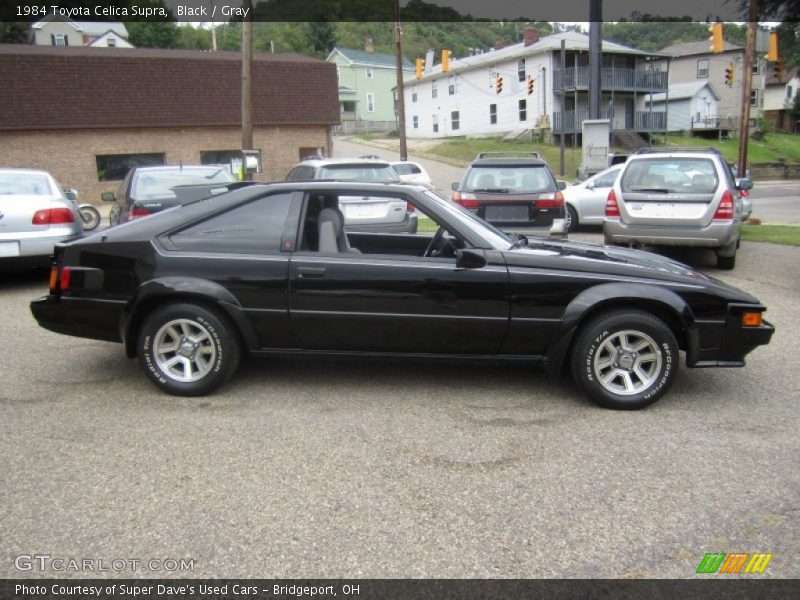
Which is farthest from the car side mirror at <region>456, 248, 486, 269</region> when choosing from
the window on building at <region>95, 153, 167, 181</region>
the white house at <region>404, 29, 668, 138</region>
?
the white house at <region>404, 29, 668, 138</region>

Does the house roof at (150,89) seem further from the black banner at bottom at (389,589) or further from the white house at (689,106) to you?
the white house at (689,106)

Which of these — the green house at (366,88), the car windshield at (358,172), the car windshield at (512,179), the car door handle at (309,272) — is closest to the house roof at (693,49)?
the green house at (366,88)

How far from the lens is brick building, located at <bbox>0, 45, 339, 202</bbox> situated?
79.5 feet

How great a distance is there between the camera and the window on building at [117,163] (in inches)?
1032

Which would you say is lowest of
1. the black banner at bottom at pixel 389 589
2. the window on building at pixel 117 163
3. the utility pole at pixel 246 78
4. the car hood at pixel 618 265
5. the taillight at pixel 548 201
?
the black banner at bottom at pixel 389 589

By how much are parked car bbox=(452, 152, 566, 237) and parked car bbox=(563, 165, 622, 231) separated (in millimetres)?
4058

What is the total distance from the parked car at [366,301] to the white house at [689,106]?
56226mm

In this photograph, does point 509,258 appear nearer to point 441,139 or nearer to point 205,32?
point 441,139

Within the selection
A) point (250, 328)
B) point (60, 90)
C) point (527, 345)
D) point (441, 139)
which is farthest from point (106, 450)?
point (441, 139)

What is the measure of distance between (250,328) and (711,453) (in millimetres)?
2989

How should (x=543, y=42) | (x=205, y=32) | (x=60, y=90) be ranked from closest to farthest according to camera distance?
1. (x=60, y=90)
2. (x=543, y=42)
3. (x=205, y=32)

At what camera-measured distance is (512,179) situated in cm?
1022

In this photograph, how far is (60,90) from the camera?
2459cm

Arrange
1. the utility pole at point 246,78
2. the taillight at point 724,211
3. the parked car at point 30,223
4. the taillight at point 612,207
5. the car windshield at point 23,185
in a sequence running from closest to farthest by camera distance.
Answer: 1. the parked car at point 30,223
2. the car windshield at point 23,185
3. the taillight at point 724,211
4. the taillight at point 612,207
5. the utility pole at point 246,78
